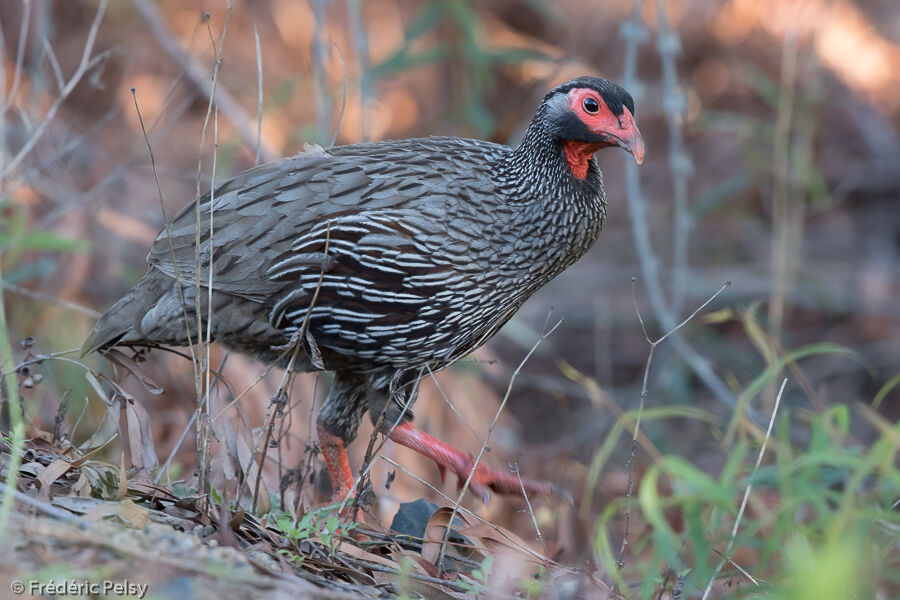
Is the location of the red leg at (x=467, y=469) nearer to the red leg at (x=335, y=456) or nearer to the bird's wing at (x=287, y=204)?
the red leg at (x=335, y=456)

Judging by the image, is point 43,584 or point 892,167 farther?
point 892,167

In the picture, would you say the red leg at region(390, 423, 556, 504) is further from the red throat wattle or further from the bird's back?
the red throat wattle

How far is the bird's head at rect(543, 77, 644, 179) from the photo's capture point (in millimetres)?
4164

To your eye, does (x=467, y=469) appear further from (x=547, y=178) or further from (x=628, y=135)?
(x=628, y=135)

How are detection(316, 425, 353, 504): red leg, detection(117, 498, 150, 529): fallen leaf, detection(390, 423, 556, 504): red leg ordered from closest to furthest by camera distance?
detection(117, 498, 150, 529): fallen leaf
detection(390, 423, 556, 504): red leg
detection(316, 425, 353, 504): red leg

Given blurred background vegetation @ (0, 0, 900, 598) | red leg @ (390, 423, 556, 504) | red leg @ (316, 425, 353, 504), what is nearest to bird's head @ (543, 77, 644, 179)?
red leg @ (390, 423, 556, 504)

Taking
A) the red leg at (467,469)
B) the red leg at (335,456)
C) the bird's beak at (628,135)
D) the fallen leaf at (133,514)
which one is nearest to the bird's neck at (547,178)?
the bird's beak at (628,135)

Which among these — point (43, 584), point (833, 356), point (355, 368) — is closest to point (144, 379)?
point (355, 368)

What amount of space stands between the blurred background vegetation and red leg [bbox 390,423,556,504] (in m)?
1.31

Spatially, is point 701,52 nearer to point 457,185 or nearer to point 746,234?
point 746,234

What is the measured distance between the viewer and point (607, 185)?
413 inches

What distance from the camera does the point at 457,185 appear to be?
4.27 metres

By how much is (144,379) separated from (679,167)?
4123 mm

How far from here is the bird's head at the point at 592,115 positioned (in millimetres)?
4164
